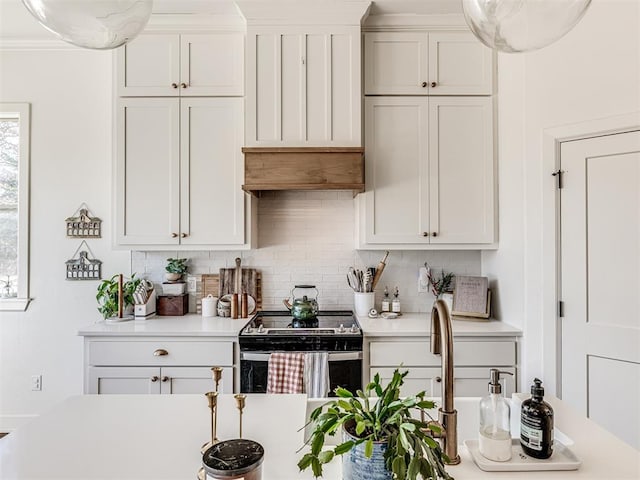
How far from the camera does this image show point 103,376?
2.41 m

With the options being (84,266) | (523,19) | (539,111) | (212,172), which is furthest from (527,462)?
(84,266)

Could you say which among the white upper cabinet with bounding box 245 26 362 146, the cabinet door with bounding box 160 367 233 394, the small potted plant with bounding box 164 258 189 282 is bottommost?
the cabinet door with bounding box 160 367 233 394

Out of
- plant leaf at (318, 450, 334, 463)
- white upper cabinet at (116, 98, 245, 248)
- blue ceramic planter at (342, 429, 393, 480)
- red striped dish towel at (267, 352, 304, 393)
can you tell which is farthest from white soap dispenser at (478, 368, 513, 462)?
white upper cabinet at (116, 98, 245, 248)

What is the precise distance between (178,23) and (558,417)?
9.70 ft

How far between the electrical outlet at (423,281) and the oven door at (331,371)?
2.95 feet

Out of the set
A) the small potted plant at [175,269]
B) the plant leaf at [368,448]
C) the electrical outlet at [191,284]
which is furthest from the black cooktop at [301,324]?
the plant leaf at [368,448]

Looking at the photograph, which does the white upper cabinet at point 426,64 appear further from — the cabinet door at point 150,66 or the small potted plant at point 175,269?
the small potted plant at point 175,269

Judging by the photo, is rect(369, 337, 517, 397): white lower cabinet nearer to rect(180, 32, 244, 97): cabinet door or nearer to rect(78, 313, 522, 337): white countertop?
rect(78, 313, 522, 337): white countertop

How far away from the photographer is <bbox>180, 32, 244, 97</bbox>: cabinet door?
2678mm

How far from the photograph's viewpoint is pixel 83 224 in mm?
3016

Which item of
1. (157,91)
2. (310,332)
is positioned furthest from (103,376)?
(157,91)

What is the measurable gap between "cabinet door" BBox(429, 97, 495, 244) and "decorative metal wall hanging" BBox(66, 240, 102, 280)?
2.48 meters

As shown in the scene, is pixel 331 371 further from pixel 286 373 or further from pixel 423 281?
pixel 423 281

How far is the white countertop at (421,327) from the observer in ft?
7.88
